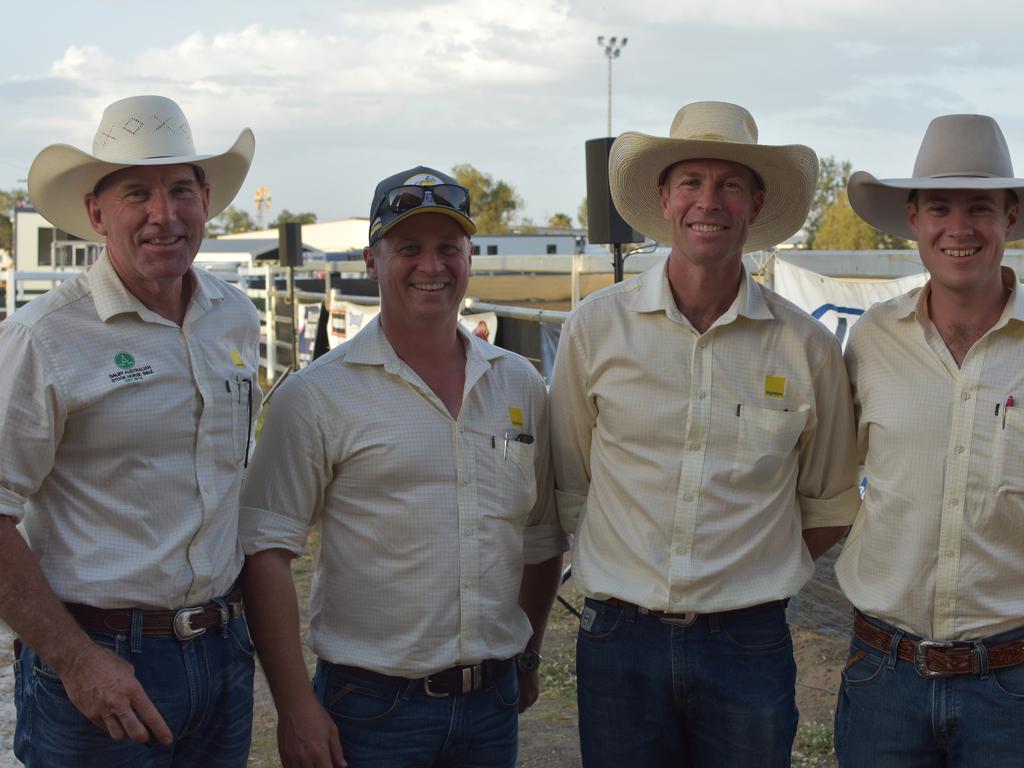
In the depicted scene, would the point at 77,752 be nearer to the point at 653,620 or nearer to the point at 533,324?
the point at 653,620

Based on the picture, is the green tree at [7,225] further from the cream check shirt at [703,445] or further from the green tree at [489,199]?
the cream check shirt at [703,445]

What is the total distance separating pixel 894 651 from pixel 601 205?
4.88 metres

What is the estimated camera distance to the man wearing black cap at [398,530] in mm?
2762

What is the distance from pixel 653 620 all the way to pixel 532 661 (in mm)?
427

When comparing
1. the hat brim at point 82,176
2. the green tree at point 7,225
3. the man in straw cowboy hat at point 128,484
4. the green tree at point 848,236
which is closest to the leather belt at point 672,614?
the man in straw cowboy hat at point 128,484

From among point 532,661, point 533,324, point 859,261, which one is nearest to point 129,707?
point 532,661

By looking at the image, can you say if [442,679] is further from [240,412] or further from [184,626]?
[240,412]

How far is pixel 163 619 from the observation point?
2.69 metres

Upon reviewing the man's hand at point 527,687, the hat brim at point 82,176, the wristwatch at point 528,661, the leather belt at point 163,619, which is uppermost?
the hat brim at point 82,176

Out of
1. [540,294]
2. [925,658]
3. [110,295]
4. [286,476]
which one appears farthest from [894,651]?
[540,294]

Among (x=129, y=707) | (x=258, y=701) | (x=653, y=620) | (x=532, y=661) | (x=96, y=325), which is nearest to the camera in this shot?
(x=129, y=707)

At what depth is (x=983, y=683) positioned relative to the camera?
2732 millimetres

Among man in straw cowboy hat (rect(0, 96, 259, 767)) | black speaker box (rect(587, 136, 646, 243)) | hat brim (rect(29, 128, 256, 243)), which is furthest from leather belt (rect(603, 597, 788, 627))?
black speaker box (rect(587, 136, 646, 243))

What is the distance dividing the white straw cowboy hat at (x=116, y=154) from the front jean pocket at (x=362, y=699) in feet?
4.48
